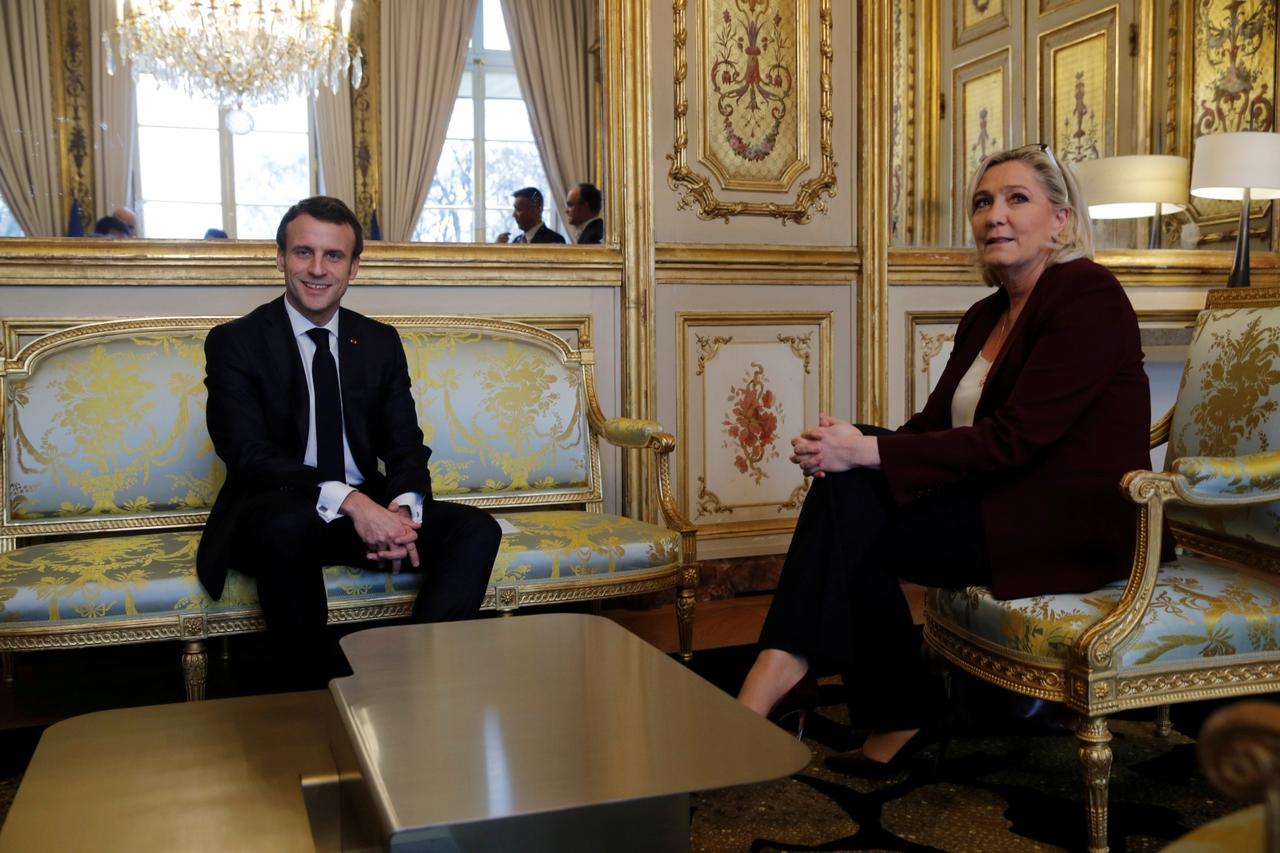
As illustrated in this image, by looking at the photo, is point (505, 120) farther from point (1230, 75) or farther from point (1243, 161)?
point (1230, 75)

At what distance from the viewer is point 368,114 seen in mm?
3566

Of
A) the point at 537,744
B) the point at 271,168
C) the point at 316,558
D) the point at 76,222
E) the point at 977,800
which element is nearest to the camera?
the point at 537,744

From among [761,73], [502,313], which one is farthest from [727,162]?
[502,313]

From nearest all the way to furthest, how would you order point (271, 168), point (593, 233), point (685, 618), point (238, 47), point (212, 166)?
point (685, 618)
point (212, 166)
point (271, 168)
point (593, 233)
point (238, 47)

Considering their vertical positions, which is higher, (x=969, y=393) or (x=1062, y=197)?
(x=1062, y=197)

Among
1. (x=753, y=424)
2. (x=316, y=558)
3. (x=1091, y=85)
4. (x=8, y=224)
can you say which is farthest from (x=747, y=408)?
(x=8, y=224)

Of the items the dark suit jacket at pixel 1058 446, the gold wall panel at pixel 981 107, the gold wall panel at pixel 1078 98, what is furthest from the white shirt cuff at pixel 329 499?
the gold wall panel at pixel 1078 98

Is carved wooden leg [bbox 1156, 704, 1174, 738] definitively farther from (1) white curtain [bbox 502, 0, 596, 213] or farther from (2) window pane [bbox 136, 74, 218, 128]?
(2) window pane [bbox 136, 74, 218, 128]

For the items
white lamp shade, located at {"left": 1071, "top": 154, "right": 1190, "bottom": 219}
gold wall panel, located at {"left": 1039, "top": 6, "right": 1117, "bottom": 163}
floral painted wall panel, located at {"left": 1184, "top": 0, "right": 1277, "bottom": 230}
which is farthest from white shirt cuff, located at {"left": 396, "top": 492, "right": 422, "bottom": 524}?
floral painted wall panel, located at {"left": 1184, "top": 0, "right": 1277, "bottom": 230}

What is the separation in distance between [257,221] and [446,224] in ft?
1.75

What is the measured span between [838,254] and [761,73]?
2.06ft

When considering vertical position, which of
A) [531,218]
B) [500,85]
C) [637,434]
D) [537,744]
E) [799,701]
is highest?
[500,85]

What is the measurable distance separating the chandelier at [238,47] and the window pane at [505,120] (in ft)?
1.46

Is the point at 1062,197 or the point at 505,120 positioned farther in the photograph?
the point at 505,120
